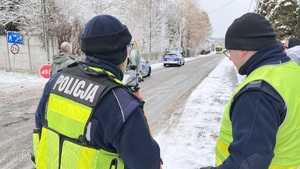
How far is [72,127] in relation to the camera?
135cm

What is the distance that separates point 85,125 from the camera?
4.33ft

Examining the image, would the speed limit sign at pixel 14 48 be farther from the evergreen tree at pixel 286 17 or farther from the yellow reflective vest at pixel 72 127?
the evergreen tree at pixel 286 17

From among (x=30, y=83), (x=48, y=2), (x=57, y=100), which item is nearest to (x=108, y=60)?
(x=57, y=100)

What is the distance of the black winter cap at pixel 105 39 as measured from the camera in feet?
4.76

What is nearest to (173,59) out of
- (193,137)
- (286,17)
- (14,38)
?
(286,17)

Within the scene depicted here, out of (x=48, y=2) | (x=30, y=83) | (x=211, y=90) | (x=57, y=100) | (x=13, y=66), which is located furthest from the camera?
(x=48, y=2)

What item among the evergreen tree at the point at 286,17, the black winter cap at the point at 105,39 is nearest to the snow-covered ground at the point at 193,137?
the black winter cap at the point at 105,39

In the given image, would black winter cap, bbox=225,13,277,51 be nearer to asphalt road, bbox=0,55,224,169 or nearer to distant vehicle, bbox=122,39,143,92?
distant vehicle, bbox=122,39,143,92

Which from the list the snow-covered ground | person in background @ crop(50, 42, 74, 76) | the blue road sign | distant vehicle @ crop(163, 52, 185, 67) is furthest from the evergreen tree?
the blue road sign

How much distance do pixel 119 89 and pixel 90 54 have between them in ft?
1.04

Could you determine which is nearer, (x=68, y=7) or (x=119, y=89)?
(x=119, y=89)

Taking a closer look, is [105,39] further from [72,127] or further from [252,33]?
[252,33]

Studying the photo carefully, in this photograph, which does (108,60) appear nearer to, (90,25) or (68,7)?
(90,25)

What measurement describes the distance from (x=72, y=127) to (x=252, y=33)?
3.68 ft
